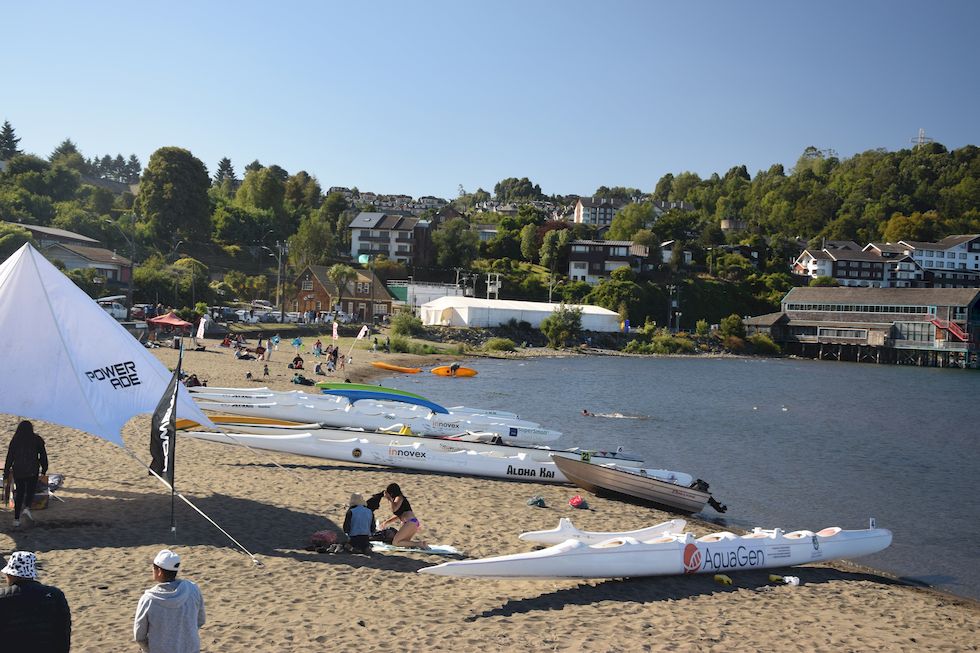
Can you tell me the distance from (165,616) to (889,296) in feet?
343

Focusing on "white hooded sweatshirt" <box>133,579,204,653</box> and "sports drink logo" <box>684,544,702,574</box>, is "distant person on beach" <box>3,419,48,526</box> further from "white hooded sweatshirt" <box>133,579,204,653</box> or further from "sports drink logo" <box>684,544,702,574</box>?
"sports drink logo" <box>684,544,702,574</box>

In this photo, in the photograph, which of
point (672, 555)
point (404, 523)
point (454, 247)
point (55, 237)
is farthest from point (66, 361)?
point (454, 247)

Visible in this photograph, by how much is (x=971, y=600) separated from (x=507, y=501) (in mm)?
9214

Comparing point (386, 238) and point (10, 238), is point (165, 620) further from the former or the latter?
point (386, 238)

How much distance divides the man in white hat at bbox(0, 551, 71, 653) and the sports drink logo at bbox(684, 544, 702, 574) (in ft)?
32.4

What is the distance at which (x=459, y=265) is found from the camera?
111 meters

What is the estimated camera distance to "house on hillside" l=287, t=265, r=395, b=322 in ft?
281

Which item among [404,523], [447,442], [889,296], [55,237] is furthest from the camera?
[889,296]

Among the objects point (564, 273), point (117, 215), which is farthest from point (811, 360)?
point (117, 215)

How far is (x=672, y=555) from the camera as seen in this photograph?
1321cm

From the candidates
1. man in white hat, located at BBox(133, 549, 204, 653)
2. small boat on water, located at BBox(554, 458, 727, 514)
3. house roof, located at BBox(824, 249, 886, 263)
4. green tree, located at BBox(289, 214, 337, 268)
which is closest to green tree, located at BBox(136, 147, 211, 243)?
green tree, located at BBox(289, 214, 337, 268)

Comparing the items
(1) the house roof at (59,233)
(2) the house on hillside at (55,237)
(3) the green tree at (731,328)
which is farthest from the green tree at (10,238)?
(3) the green tree at (731,328)

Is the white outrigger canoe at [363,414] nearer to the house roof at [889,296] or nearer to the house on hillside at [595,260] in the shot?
the house roof at [889,296]

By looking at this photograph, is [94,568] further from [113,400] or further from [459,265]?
[459,265]
